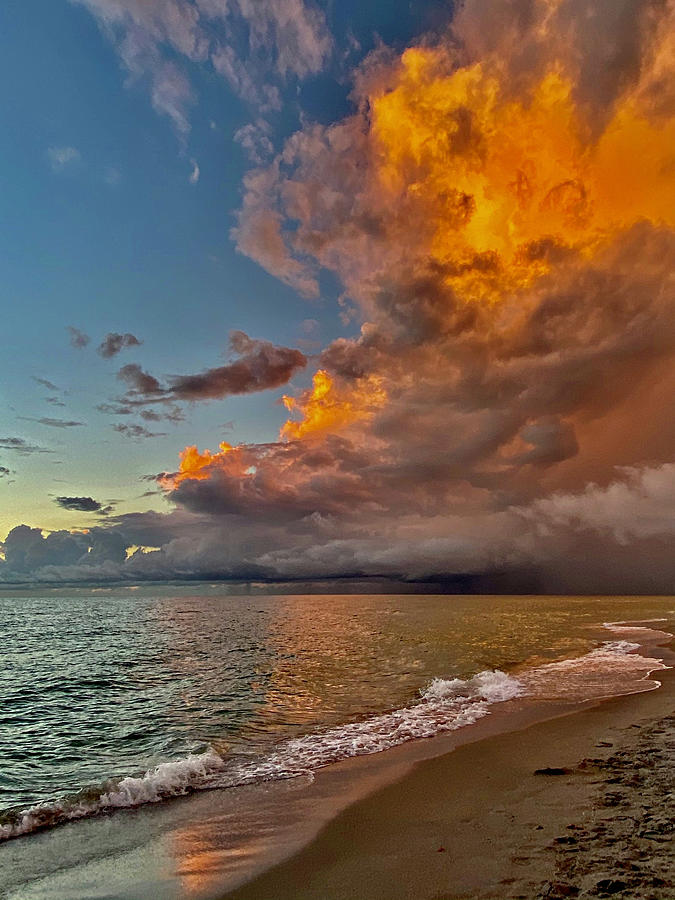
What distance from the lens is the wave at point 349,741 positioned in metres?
12.2

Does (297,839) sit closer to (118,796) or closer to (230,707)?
(118,796)

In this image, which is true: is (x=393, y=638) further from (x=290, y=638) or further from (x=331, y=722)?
(x=331, y=722)

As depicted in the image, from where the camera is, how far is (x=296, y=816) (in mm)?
10789

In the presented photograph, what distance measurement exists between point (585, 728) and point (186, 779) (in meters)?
12.7

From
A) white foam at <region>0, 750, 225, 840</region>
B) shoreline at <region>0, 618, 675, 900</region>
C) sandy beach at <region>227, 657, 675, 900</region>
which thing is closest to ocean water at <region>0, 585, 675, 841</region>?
white foam at <region>0, 750, 225, 840</region>

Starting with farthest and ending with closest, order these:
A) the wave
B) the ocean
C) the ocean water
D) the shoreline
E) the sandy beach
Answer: the ocean water → the wave → the ocean → the shoreline → the sandy beach

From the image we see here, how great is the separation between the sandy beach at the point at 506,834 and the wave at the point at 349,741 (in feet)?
11.4

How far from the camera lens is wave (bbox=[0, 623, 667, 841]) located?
12.2m

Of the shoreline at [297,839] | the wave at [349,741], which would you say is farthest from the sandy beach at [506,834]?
the wave at [349,741]

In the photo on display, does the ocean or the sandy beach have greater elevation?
the sandy beach

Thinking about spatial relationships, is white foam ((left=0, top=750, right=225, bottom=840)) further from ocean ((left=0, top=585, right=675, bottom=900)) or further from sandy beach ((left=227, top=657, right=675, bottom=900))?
sandy beach ((left=227, top=657, right=675, bottom=900))

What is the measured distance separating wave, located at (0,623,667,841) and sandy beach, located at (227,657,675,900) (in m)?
3.47

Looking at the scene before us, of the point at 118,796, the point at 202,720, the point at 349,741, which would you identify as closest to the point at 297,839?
the point at 118,796

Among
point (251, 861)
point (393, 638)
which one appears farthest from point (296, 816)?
point (393, 638)
